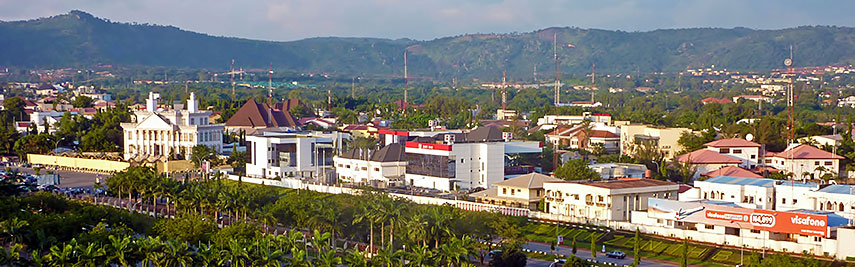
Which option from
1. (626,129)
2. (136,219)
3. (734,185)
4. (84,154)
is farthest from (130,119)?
A: (734,185)

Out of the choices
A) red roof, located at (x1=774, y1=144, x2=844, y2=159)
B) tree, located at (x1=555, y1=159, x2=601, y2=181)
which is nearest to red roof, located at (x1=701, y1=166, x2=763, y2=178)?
red roof, located at (x1=774, y1=144, x2=844, y2=159)

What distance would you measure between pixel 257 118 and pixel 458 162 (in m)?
29.9

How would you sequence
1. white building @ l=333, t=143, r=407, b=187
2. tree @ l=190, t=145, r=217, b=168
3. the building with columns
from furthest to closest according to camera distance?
the building with columns < tree @ l=190, t=145, r=217, b=168 < white building @ l=333, t=143, r=407, b=187

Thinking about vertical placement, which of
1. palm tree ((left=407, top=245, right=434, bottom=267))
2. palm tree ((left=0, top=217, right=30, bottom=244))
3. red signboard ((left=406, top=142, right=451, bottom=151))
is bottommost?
palm tree ((left=407, top=245, right=434, bottom=267))

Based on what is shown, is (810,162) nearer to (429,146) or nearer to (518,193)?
(518,193)

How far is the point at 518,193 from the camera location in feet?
133

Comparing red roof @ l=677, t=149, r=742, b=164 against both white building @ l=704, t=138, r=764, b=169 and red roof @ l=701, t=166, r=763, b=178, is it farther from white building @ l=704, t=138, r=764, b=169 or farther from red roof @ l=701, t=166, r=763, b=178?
red roof @ l=701, t=166, r=763, b=178

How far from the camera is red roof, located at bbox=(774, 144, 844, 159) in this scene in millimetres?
49969

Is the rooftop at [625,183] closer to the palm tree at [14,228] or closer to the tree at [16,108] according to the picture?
the palm tree at [14,228]

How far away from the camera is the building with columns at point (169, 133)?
57.9m

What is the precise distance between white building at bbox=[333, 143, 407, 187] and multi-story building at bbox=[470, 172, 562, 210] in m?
5.98

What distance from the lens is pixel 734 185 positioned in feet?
125

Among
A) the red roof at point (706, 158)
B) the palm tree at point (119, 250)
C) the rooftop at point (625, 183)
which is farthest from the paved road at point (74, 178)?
the red roof at point (706, 158)

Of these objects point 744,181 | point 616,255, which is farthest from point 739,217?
point 744,181
